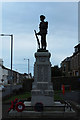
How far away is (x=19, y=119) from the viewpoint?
11070 mm

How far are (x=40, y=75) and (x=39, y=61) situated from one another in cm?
88

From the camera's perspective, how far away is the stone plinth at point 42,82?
42.4 ft

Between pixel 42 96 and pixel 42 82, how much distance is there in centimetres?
86

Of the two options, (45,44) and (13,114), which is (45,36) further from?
(13,114)

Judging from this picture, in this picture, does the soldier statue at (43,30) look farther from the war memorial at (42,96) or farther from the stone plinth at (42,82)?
the stone plinth at (42,82)

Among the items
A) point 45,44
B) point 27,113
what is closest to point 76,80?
point 45,44

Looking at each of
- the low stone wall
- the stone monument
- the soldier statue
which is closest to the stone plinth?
the stone monument

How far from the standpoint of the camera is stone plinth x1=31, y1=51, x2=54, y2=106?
508 inches

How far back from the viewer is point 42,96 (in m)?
12.9

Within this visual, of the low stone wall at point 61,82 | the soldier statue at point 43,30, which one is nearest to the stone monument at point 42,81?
the soldier statue at point 43,30

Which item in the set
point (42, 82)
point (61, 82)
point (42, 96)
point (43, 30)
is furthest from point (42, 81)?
point (61, 82)

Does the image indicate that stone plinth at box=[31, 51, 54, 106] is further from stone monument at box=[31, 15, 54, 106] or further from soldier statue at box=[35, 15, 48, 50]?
soldier statue at box=[35, 15, 48, 50]

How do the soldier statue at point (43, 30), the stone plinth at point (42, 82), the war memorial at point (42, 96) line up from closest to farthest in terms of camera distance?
the war memorial at point (42, 96)
the stone plinth at point (42, 82)
the soldier statue at point (43, 30)

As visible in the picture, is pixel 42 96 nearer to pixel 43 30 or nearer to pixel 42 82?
pixel 42 82
